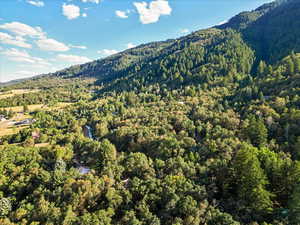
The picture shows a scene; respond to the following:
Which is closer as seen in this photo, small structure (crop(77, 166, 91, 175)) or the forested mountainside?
the forested mountainside

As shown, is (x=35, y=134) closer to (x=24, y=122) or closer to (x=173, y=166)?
(x=24, y=122)

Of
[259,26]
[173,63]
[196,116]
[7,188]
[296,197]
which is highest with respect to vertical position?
[259,26]

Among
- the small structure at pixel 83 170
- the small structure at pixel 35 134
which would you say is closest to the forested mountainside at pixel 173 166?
the small structure at pixel 83 170

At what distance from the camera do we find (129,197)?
33.4m

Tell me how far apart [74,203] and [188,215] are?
20.8m

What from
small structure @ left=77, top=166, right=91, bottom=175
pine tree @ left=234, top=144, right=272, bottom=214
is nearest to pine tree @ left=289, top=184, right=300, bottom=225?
pine tree @ left=234, top=144, right=272, bottom=214

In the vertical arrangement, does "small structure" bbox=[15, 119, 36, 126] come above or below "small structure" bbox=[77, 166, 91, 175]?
above

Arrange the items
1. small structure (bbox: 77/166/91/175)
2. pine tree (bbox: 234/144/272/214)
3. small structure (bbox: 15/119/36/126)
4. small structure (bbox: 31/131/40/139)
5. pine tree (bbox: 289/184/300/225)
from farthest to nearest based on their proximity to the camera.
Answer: small structure (bbox: 15/119/36/126)
small structure (bbox: 31/131/40/139)
small structure (bbox: 77/166/91/175)
pine tree (bbox: 234/144/272/214)
pine tree (bbox: 289/184/300/225)

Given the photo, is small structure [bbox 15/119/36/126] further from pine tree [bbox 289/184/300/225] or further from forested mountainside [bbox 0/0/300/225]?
pine tree [bbox 289/184/300/225]

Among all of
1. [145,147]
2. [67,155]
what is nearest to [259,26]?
[145,147]

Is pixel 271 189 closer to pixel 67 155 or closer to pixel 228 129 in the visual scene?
pixel 228 129

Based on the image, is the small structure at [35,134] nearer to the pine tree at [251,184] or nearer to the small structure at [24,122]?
the small structure at [24,122]

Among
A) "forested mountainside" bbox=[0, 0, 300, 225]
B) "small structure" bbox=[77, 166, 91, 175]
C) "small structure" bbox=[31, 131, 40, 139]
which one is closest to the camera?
"forested mountainside" bbox=[0, 0, 300, 225]

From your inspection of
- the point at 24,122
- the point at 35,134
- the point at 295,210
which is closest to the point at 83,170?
the point at 35,134
